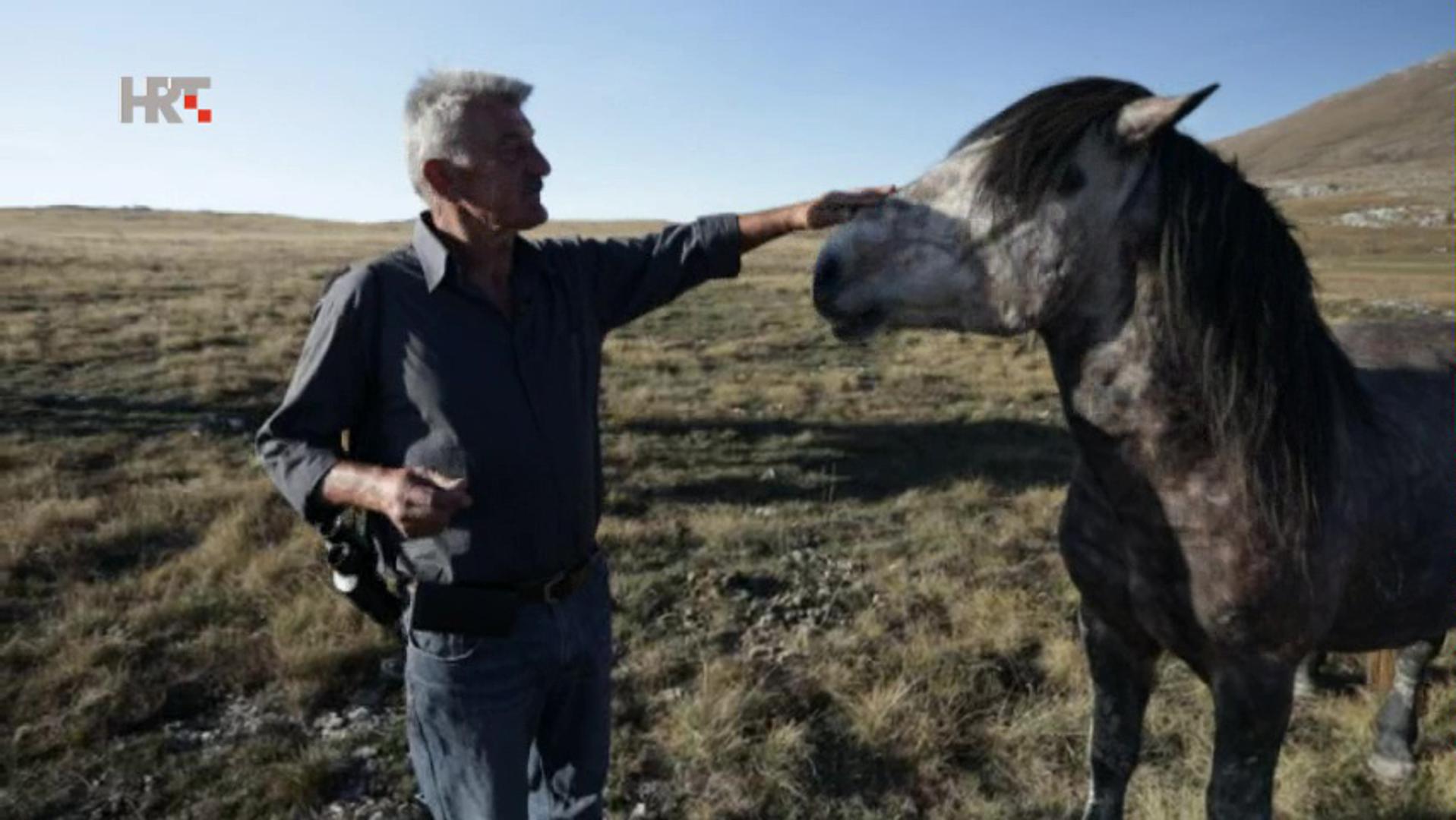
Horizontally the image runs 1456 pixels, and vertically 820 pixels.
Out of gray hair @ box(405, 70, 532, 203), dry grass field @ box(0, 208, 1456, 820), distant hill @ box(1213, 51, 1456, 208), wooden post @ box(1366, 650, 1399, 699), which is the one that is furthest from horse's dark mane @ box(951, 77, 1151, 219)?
distant hill @ box(1213, 51, 1456, 208)

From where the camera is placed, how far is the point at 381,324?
1.97 metres

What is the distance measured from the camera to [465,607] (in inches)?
78.2

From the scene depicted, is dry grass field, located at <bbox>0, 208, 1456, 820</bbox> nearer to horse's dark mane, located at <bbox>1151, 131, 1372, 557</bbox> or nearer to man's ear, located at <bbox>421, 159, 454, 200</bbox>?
horse's dark mane, located at <bbox>1151, 131, 1372, 557</bbox>

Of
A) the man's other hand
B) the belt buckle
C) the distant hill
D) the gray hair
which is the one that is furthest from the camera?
the distant hill

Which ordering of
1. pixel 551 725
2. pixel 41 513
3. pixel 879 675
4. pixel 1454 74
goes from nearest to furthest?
1. pixel 551 725
2. pixel 879 675
3. pixel 41 513
4. pixel 1454 74

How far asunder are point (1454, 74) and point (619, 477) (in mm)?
229916

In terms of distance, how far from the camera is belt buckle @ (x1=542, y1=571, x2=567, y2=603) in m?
2.14

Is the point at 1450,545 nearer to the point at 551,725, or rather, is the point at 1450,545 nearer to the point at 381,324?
the point at 551,725

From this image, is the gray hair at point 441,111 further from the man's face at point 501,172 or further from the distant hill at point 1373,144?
the distant hill at point 1373,144

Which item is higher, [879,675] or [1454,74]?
[1454,74]

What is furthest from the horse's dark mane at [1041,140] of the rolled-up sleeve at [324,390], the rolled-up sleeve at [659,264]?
the rolled-up sleeve at [324,390]

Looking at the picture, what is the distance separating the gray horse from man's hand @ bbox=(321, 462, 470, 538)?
956mm

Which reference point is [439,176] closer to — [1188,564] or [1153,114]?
[1153,114]

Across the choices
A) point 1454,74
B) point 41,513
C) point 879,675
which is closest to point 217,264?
point 41,513
